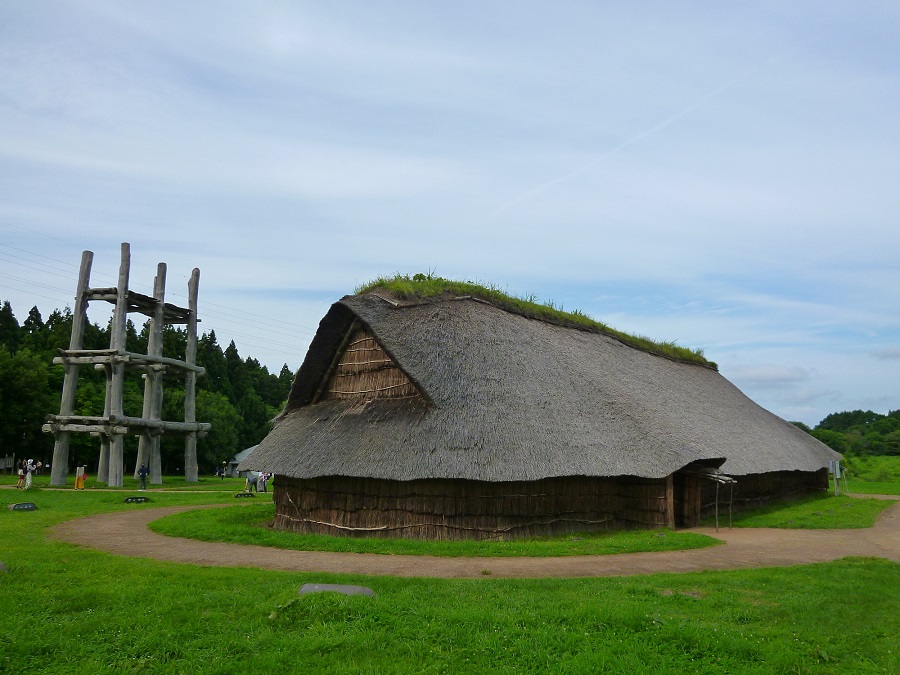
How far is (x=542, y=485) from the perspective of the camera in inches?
675

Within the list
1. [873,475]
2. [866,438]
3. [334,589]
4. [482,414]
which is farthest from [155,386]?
[866,438]

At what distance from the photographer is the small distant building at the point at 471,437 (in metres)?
16.4

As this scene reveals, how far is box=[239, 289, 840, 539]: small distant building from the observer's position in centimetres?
1639

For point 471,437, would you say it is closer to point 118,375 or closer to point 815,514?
point 815,514

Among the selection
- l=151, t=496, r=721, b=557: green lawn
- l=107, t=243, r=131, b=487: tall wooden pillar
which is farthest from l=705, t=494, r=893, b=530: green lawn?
l=107, t=243, r=131, b=487: tall wooden pillar

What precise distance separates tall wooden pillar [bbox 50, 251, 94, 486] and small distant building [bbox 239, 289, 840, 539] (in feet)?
60.0

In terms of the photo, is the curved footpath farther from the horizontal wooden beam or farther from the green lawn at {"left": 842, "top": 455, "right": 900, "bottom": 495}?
the green lawn at {"left": 842, "top": 455, "right": 900, "bottom": 495}

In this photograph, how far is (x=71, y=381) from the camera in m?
35.1

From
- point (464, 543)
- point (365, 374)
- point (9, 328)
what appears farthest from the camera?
point (9, 328)

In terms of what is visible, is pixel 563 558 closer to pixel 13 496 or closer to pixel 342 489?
pixel 342 489

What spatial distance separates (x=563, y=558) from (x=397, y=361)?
7.03 m

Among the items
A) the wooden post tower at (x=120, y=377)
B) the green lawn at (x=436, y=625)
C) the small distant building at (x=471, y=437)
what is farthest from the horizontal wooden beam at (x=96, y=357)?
the green lawn at (x=436, y=625)

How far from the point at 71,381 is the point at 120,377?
3.09 metres

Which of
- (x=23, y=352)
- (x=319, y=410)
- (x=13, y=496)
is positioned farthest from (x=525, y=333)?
(x=23, y=352)
